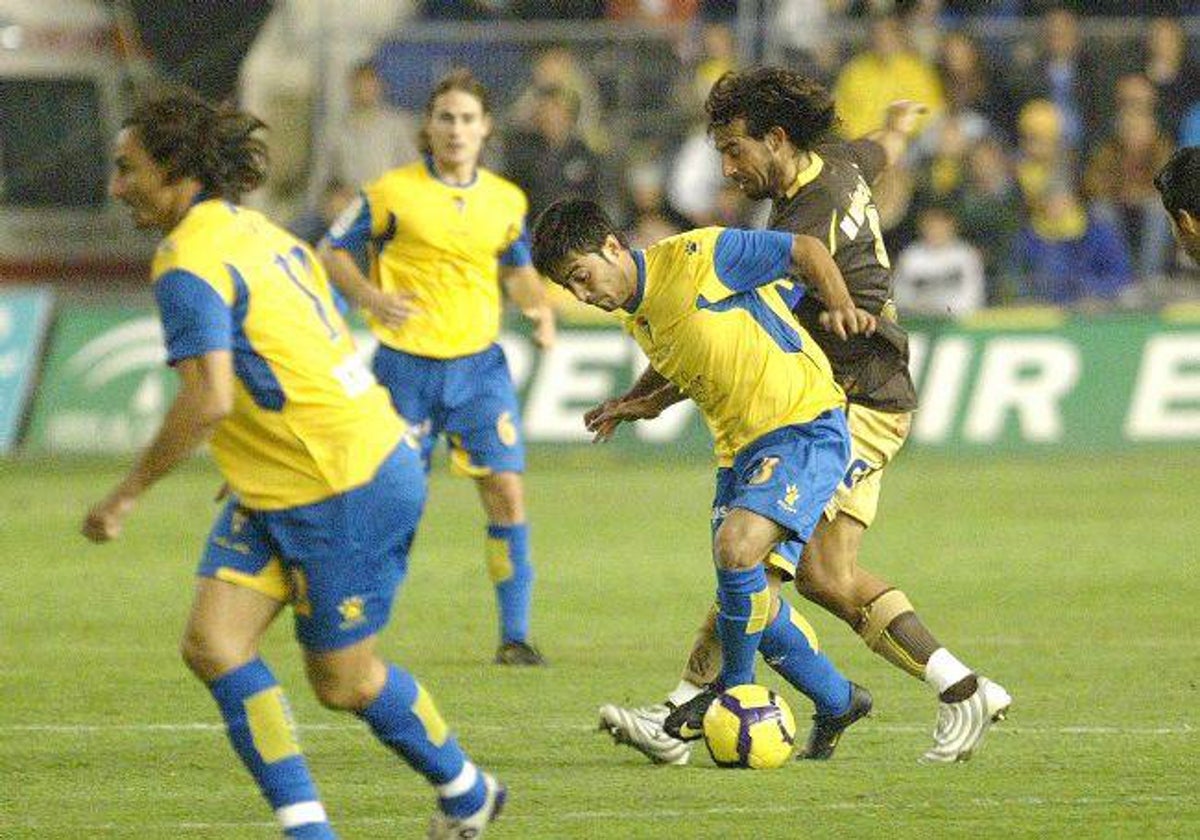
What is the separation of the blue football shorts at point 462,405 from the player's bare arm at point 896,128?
99.1 inches

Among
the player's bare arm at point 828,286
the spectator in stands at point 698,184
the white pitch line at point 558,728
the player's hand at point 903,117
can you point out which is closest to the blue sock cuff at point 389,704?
the player's bare arm at point 828,286

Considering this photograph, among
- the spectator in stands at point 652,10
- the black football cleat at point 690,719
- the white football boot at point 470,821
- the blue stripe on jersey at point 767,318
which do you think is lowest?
the spectator in stands at point 652,10

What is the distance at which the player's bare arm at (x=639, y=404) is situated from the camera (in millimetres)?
8578

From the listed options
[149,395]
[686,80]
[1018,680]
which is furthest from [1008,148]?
[1018,680]

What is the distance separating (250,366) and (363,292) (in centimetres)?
450

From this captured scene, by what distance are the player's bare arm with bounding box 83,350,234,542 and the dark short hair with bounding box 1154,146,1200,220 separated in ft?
9.23

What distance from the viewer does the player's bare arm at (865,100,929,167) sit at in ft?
31.3

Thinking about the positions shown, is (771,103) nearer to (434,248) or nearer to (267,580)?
(267,580)

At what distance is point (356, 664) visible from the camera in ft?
22.1

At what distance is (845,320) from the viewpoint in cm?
799

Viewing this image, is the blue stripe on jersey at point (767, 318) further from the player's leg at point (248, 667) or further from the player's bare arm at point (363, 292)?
the player's bare arm at point (363, 292)

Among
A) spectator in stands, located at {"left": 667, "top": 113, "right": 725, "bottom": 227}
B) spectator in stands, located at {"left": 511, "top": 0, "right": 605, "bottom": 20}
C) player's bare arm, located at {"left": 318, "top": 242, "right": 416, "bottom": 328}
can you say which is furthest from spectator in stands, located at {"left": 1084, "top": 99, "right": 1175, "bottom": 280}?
player's bare arm, located at {"left": 318, "top": 242, "right": 416, "bottom": 328}

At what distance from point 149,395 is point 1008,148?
751cm

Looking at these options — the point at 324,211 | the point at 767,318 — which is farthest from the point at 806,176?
the point at 324,211
